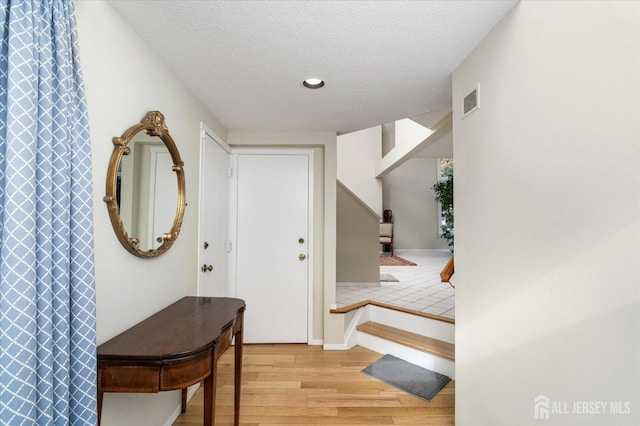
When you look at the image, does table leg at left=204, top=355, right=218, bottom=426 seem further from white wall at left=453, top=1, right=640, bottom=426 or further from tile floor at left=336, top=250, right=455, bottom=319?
tile floor at left=336, top=250, right=455, bottom=319

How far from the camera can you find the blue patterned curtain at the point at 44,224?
0.77m

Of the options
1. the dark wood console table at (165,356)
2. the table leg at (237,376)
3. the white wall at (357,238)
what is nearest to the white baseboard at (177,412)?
the table leg at (237,376)

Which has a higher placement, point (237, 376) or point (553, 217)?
point (553, 217)

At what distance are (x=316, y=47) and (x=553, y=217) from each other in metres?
1.38

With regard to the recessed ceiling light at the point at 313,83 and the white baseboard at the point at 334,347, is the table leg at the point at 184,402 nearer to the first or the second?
the white baseboard at the point at 334,347

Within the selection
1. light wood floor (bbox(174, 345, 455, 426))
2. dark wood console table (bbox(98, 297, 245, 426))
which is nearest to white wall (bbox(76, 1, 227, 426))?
dark wood console table (bbox(98, 297, 245, 426))

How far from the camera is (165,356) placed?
3.62ft

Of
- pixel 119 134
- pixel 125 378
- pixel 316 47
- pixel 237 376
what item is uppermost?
pixel 316 47

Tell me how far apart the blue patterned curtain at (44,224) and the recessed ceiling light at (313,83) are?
1.25 m

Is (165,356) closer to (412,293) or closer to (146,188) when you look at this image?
(146,188)

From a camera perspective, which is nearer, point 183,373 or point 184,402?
point 183,373

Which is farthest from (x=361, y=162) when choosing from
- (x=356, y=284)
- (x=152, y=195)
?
(x=152, y=195)

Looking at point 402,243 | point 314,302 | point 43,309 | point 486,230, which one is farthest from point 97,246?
point 402,243

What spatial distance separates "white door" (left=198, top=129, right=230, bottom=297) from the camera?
2395 mm
